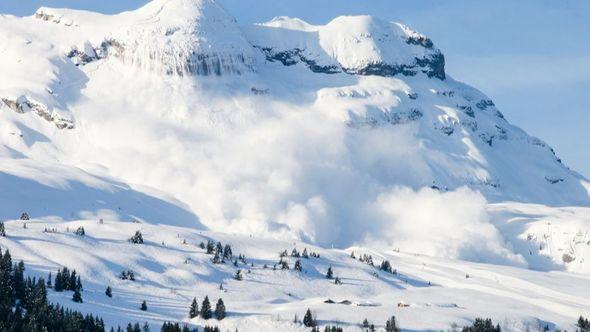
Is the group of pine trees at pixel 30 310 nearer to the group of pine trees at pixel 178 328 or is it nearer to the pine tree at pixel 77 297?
the pine tree at pixel 77 297

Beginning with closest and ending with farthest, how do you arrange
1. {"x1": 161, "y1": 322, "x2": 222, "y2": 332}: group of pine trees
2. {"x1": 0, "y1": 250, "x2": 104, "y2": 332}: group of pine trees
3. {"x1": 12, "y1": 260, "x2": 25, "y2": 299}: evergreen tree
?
1. {"x1": 0, "y1": 250, "x2": 104, "y2": 332}: group of pine trees
2. {"x1": 12, "y1": 260, "x2": 25, "y2": 299}: evergreen tree
3. {"x1": 161, "y1": 322, "x2": 222, "y2": 332}: group of pine trees

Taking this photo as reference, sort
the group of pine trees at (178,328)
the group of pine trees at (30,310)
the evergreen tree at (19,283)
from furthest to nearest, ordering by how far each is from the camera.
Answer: the group of pine trees at (178,328) → the evergreen tree at (19,283) → the group of pine trees at (30,310)

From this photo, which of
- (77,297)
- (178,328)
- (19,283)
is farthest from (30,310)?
(178,328)

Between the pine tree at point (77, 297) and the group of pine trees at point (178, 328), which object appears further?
the pine tree at point (77, 297)

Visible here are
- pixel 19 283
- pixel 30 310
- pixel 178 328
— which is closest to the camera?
pixel 30 310

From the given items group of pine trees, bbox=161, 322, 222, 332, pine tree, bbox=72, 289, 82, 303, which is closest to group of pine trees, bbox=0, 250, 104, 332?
pine tree, bbox=72, 289, 82, 303

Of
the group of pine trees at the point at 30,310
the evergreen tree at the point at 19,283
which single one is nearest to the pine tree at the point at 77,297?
the group of pine trees at the point at 30,310

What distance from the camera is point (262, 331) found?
655 ft

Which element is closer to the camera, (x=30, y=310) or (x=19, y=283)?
(x=30, y=310)

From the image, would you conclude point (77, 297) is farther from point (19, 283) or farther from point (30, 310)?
point (30, 310)

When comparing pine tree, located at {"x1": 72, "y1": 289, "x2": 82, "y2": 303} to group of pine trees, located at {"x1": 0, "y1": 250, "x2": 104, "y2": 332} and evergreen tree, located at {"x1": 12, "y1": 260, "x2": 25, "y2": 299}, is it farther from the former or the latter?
evergreen tree, located at {"x1": 12, "y1": 260, "x2": 25, "y2": 299}

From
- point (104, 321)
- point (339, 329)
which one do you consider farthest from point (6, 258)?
point (339, 329)

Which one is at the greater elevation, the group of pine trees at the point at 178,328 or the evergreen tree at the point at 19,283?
the evergreen tree at the point at 19,283

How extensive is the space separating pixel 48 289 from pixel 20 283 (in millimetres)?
12077
